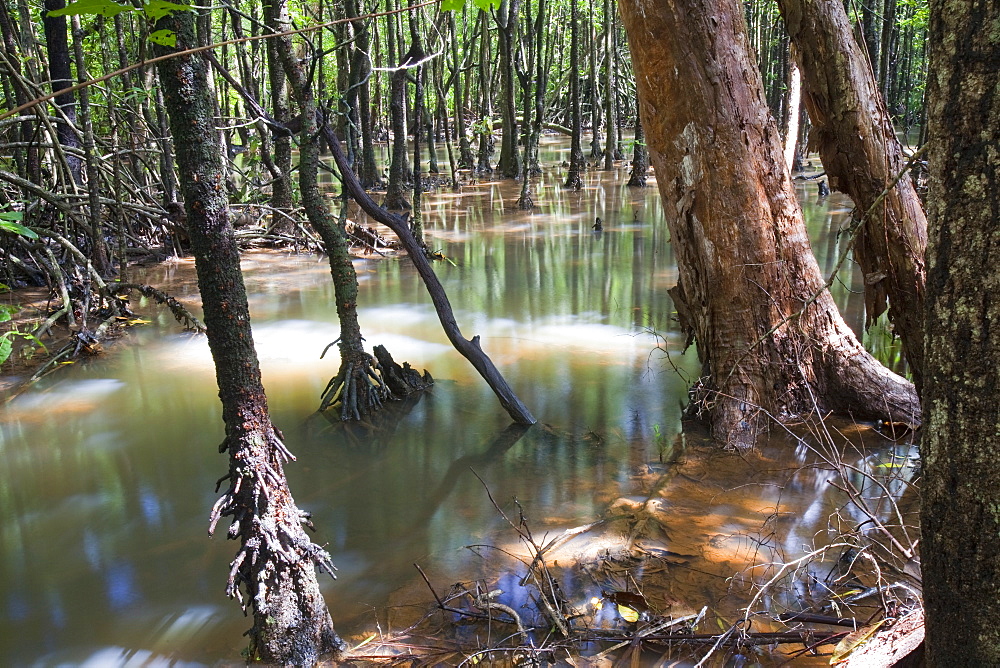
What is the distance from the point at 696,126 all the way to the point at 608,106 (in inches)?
648

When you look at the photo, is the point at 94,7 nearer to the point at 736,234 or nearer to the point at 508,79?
the point at 736,234

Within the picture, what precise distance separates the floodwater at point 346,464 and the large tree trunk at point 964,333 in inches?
62.9

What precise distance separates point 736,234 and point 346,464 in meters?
3.21

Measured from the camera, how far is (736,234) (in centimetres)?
515

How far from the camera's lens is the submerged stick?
18.1 ft

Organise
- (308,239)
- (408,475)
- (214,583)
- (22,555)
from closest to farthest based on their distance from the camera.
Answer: (214,583) < (22,555) < (408,475) < (308,239)

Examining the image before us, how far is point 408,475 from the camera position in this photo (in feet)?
17.7

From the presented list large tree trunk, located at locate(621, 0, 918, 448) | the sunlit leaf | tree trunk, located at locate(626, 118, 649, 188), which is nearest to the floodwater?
the sunlit leaf

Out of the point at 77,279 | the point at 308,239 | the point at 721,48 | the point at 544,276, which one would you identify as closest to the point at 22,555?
the point at 77,279

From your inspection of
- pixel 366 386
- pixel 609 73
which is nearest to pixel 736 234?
pixel 366 386

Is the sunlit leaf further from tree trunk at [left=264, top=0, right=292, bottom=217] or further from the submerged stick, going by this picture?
tree trunk at [left=264, top=0, right=292, bottom=217]

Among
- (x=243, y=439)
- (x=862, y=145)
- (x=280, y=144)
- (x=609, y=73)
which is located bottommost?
(x=243, y=439)

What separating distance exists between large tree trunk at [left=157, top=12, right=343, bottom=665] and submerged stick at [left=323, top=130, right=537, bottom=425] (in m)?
2.45

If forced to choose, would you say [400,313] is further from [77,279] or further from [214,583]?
[214,583]
